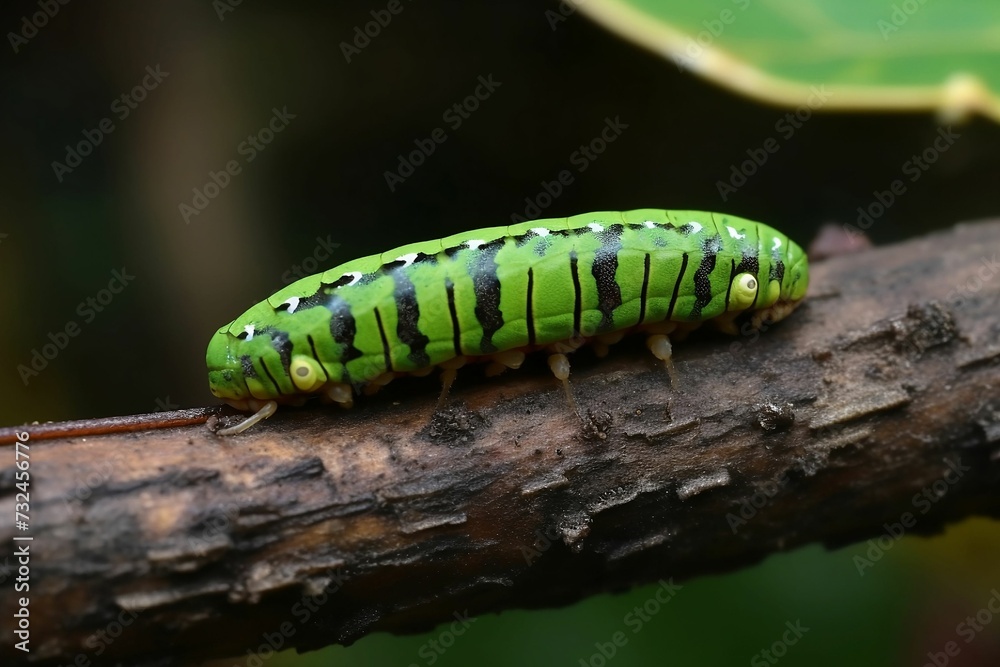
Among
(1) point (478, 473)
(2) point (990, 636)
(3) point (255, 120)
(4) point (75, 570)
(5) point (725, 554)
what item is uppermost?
(3) point (255, 120)

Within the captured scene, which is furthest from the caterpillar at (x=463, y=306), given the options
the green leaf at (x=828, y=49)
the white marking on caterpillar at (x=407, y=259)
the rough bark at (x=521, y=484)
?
the green leaf at (x=828, y=49)

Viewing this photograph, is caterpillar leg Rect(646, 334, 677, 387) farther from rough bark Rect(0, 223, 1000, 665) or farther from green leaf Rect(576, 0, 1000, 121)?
green leaf Rect(576, 0, 1000, 121)

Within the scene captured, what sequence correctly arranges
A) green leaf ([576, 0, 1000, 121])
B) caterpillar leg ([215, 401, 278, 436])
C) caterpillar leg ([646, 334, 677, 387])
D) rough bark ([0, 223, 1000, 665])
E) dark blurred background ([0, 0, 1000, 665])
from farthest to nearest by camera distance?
dark blurred background ([0, 0, 1000, 665]) → green leaf ([576, 0, 1000, 121]) → caterpillar leg ([646, 334, 677, 387]) → caterpillar leg ([215, 401, 278, 436]) → rough bark ([0, 223, 1000, 665])

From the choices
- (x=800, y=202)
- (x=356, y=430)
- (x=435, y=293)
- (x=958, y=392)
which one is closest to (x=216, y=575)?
(x=356, y=430)

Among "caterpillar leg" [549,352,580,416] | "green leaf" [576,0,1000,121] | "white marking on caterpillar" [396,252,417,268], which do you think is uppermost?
"green leaf" [576,0,1000,121]

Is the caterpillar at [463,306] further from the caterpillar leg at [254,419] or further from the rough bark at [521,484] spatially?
the rough bark at [521,484]

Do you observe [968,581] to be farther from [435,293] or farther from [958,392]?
[435,293]

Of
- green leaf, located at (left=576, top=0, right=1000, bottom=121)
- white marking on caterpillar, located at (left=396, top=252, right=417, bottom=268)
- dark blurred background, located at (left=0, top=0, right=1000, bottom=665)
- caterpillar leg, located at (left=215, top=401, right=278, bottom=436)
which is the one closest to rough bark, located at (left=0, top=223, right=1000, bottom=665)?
caterpillar leg, located at (left=215, top=401, right=278, bottom=436)

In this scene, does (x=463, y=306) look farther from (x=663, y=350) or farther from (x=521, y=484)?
(x=663, y=350)
